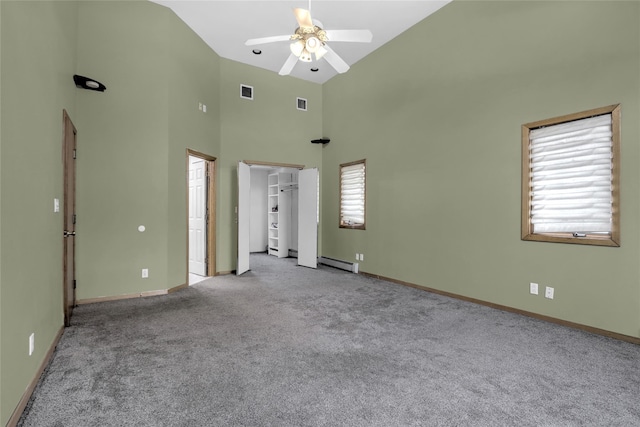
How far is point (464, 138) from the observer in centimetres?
434

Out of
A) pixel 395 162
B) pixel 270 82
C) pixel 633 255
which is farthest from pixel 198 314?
pixel 270 82

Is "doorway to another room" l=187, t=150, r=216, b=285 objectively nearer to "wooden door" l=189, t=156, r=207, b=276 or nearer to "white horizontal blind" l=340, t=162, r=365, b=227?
"wooden door" l=189, t=156, r=207, b=276

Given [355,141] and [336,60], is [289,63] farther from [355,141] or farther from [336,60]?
[355,141]

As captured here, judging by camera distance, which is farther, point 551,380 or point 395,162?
point 395,162

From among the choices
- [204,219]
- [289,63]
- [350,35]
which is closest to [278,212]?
[204,219]

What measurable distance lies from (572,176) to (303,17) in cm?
319

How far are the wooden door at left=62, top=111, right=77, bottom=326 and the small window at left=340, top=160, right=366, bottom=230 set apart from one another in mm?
4445

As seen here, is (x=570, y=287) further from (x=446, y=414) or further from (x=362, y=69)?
(x=362, y=69)

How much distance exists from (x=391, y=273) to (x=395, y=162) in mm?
1912

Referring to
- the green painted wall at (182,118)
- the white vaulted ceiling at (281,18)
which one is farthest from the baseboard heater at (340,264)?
the white vaulted ceiling at (281,18)

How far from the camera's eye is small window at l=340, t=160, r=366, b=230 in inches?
245

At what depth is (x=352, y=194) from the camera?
21.2 feet

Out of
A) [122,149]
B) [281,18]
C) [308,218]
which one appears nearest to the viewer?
[122,149]

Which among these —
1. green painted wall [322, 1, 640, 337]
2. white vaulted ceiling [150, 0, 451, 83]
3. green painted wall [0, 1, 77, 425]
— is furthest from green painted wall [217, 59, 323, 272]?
green painted wall [0, 1, 77, 425]
